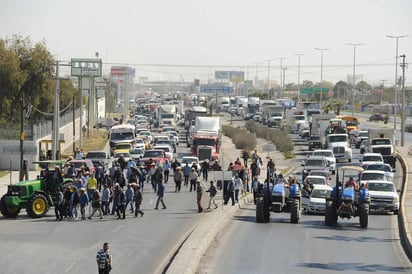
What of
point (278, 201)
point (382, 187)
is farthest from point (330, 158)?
point (278, 201)

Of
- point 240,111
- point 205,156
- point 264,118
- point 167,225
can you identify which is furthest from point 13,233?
point 240,111

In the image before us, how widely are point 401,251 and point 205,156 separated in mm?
37729

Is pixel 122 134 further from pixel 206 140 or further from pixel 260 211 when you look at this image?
pixel 260 211

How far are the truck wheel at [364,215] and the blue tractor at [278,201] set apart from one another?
232cm

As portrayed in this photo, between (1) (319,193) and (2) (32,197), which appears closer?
(2) (32,197)

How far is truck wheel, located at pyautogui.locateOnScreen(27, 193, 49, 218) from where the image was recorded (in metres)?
34.2

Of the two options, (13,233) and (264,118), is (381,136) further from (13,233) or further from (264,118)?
(264,118)

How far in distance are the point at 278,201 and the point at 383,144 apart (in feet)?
114

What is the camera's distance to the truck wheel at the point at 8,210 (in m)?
34.4

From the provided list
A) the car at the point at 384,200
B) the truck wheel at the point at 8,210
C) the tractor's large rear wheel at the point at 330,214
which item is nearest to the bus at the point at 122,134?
the car at the point at 384,200

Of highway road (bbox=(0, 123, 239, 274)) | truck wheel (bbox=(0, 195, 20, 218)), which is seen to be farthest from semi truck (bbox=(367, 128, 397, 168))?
truck wheel (bbox=(0, 195, 20, 218))

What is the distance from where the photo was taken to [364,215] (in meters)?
32.5

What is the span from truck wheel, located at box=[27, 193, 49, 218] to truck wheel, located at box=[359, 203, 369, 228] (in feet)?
38.0

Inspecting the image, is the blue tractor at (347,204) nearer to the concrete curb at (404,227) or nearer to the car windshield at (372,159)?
the concrete curb at (404,227)
